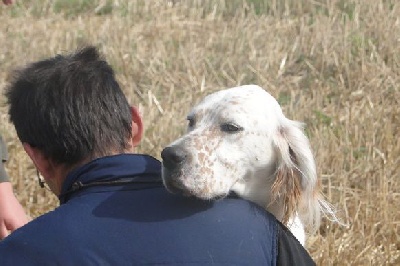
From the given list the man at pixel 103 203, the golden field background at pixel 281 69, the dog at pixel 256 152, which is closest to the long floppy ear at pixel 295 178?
the dog at pixel 256 152

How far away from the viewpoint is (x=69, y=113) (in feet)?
8.12

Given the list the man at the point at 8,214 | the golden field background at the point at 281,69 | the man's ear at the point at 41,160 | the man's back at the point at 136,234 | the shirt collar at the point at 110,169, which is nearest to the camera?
the man's back at the point at 136,234

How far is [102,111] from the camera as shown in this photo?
98.7 inches

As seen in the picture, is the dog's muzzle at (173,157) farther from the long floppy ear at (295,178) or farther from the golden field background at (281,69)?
the golden field background at (281,69)

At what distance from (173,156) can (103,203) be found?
28cm

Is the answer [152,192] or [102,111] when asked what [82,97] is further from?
[152,192]

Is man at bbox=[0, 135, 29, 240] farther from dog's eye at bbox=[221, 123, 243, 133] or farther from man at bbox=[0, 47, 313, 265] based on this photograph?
dog's eye at bbox=[221, 123, 243, 133]

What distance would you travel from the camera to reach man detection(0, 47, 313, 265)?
2.22 meters

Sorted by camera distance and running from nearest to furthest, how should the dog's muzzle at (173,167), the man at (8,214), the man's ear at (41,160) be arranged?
the dog's muzzle at (173,167) → the man's ear at (41,160) → the man at (8,214)

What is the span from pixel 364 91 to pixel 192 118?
378 centimetres

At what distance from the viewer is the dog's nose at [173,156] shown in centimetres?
248

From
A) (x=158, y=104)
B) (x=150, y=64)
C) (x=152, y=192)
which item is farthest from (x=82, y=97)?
(x=150, y=64)

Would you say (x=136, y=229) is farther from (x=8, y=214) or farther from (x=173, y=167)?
(x=8, y=214)

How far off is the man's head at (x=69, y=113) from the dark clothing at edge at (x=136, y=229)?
121mm
